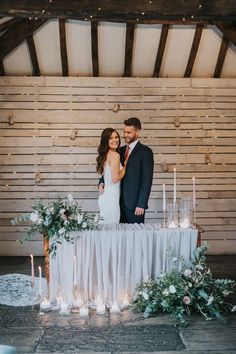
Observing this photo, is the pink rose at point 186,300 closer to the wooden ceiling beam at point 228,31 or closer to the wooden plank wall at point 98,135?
the wooden plank wall at point 98,135

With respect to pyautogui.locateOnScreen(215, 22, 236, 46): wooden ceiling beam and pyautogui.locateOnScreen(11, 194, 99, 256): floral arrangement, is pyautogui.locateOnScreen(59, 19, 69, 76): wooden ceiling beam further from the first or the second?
pyautogui.locateOnScreen(11, 194, 99, 256): floral arrangement

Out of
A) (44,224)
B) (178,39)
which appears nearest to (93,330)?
(44,224)

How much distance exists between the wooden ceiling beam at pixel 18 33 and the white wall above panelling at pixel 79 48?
44 cm

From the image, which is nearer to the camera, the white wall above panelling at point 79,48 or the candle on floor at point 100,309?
the candle on floor at point 100,309

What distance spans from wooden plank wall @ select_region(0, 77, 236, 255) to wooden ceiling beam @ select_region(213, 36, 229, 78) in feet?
0.44

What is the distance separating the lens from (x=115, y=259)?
4684 millimetres

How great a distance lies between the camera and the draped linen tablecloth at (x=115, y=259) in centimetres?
467

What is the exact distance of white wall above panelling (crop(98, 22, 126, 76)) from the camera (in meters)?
6.81

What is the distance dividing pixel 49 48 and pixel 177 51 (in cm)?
193

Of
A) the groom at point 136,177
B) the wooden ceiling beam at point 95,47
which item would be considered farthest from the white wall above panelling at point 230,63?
the groom at point 136,177

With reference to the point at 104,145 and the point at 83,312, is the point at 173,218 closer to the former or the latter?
the point at 104,145

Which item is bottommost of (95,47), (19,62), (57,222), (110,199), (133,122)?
(57,222)

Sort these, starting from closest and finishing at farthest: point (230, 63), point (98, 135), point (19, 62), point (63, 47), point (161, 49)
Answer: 1. point (63, 47)
2. point (161, 49)
3. point (19, 62)
4. point (230, 63)
5. point (98, 135)

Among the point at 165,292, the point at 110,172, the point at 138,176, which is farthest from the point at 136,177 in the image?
the point at 165,292
